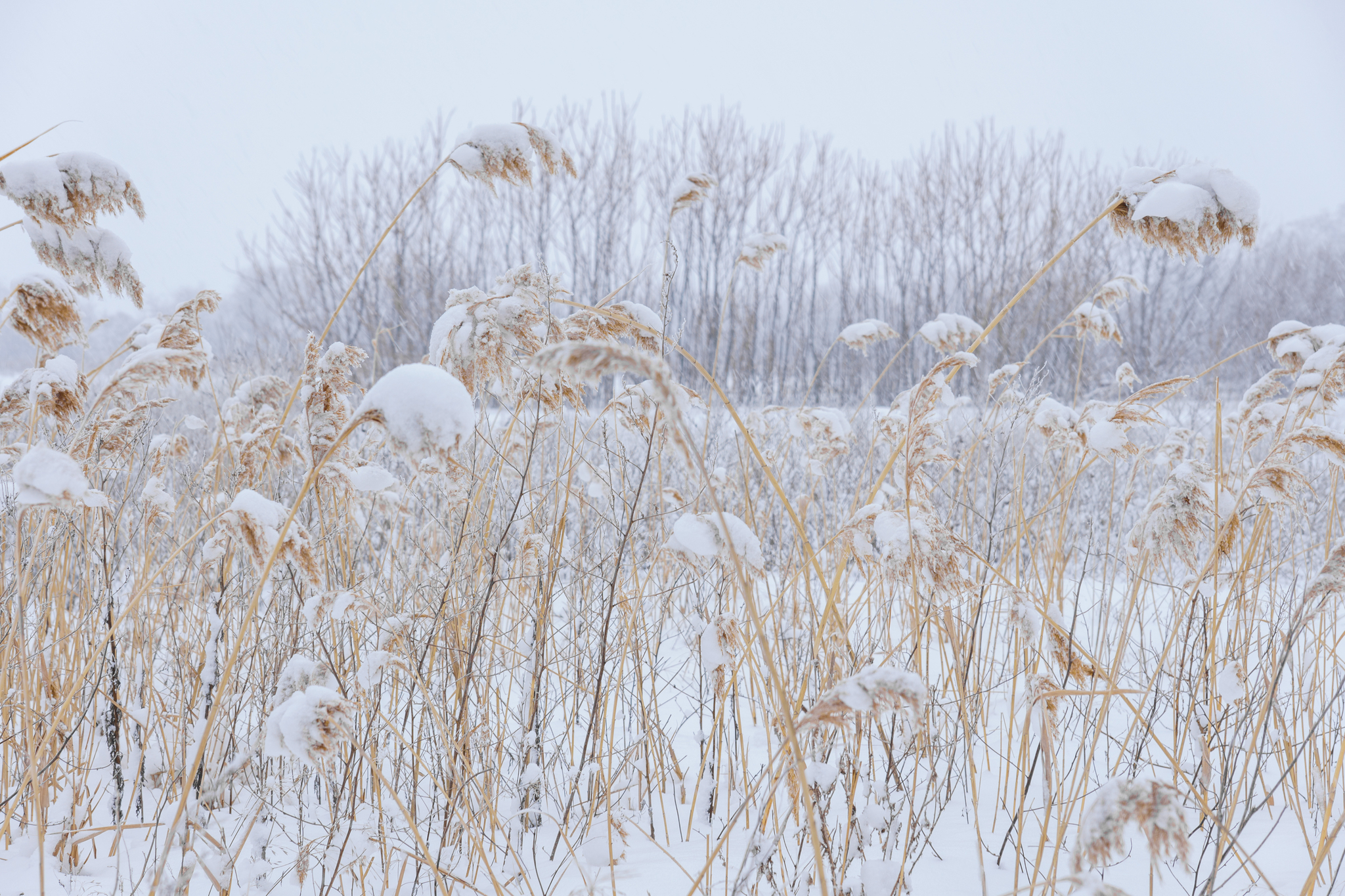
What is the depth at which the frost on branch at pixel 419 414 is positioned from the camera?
627mm

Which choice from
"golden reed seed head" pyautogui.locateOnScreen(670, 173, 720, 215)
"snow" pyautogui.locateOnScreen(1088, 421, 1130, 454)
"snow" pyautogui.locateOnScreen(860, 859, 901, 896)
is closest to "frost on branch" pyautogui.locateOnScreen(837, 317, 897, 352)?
"golden reed seed head" pyautogui.locateOnScreen(670, 173, 720, 215)

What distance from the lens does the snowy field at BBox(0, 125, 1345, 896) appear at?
86cm

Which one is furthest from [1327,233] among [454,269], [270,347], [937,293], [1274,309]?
[270,347]

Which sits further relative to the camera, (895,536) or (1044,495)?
(1044,495)

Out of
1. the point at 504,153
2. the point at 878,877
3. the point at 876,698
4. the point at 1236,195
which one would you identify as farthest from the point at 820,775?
the point at 504,153

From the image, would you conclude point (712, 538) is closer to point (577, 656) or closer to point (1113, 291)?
point (577, 656)

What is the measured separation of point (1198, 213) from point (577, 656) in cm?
134

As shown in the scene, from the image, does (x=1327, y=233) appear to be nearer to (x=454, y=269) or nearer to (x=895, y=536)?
(x=454, y=269)

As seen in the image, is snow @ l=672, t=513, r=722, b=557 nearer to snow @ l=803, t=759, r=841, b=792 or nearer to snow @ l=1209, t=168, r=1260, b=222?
snow @ l=803, t=759, r=841, b=792

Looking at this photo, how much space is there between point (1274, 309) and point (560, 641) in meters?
18.2

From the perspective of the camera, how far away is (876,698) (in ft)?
2.07

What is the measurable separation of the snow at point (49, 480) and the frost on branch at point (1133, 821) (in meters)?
1.02

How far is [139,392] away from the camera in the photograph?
4.09ft

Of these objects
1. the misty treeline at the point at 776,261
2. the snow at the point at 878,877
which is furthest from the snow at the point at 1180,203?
the misty treeline at the point at 776,261
